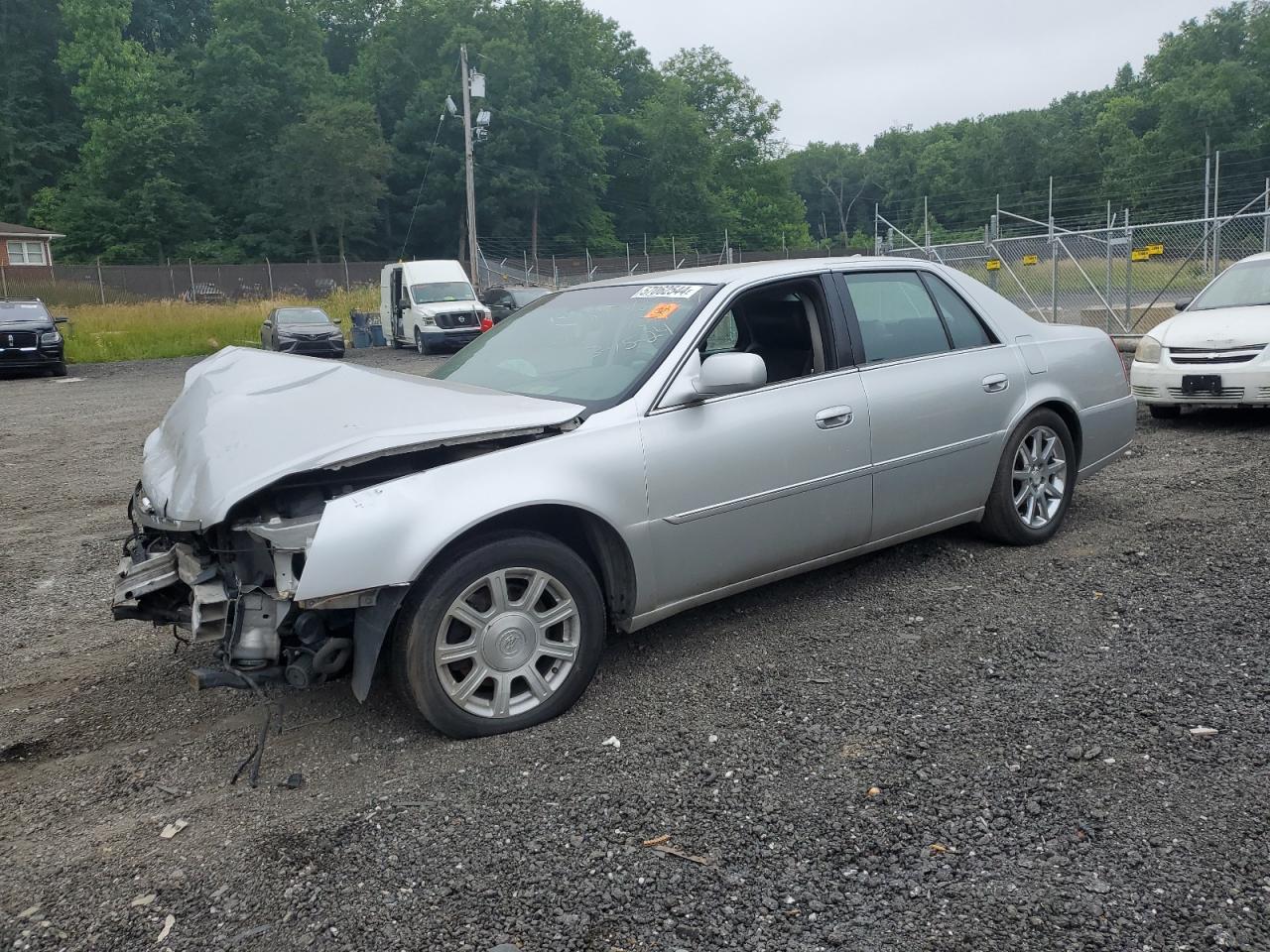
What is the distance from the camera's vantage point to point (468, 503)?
3443 mm

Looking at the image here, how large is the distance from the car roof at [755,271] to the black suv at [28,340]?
64.9 feet

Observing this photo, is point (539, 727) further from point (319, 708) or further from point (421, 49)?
point (421, 49)

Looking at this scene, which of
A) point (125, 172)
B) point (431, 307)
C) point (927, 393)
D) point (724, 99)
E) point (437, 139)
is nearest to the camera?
point (927, 393)

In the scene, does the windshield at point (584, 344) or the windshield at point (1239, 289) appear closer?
the windshield at point (584, 344)

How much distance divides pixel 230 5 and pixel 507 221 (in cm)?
2109

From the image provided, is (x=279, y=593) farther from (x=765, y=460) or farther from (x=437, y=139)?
(x=437, y=139)

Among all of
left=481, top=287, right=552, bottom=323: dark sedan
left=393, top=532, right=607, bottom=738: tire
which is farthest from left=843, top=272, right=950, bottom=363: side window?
left=481, top=287, right=552, bottom=323: dark sedan

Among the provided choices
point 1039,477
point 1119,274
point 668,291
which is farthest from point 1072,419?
point 1119,274

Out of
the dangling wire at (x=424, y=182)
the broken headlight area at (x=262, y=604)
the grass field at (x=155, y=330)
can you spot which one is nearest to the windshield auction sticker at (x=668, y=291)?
the broken headlight area at (x=262, y=604)

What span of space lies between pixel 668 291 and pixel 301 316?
77.5ft

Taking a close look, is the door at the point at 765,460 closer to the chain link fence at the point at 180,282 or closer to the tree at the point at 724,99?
the chain link fence at the point at 180,282

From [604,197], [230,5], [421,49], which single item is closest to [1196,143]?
[604,197]

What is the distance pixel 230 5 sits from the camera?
211 feet

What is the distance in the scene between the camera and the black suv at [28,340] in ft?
68.1
